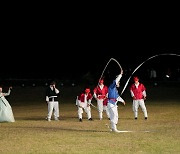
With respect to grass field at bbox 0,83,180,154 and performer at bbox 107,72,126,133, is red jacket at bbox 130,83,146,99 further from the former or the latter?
performer at bbox 107,72,126,133

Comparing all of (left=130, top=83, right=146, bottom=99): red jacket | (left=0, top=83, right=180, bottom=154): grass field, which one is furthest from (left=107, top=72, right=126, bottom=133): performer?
(left=130, top=83, right=146, bottom=99): red jacket

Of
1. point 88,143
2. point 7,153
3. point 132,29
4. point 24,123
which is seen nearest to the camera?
point 7,153

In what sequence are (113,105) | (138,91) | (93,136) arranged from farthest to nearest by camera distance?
(138,91) → (113,105) → (93,136)

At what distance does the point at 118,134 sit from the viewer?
725 inches

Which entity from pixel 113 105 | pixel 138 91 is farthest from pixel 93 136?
pixel 138 91

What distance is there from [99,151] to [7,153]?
8.47 ft

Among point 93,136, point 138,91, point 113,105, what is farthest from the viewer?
point 138,91

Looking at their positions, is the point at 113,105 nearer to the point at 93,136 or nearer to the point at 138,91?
the point at 93,136

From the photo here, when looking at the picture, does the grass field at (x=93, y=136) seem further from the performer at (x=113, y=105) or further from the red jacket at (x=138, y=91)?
the red jacket at (x=138, y=91)

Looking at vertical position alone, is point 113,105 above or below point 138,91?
below

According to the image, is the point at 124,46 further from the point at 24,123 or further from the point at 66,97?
the point at 24,123

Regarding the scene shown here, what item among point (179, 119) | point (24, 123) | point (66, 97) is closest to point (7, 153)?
point (24, 123)

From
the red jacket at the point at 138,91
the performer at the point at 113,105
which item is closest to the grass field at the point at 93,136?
the performer at the point at 113,105

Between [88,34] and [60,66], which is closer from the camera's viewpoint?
[60,66]
